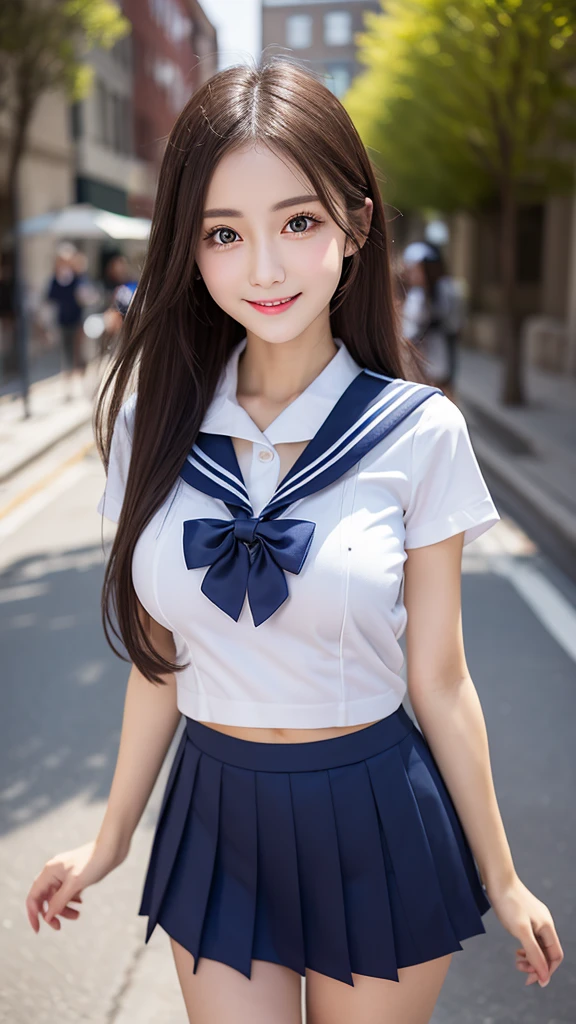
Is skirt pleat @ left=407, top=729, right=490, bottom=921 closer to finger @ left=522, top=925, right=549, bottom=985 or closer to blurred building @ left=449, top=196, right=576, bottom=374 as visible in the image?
finger @ left=522, top=925, right=549, bottom=985

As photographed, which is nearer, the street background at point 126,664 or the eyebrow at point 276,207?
the eyebrow at point 276,207

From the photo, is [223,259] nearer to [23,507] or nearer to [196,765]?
[196,765]

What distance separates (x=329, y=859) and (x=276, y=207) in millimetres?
948

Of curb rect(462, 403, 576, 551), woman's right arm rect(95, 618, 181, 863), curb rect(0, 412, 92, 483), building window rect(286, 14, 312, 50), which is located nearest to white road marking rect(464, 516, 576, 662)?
curb rect(462, 403, 576, 551)

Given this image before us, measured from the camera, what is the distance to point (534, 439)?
453 inches

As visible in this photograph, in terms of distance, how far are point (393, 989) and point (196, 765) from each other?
43 cm

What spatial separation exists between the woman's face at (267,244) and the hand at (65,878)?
0.89 m

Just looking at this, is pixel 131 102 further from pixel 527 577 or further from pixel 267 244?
pixel 267 244

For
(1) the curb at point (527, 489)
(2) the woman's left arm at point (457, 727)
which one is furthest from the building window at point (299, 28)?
(2) the woman's left arm at point (457, 727)

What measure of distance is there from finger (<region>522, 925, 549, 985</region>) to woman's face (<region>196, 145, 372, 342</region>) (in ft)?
3.16

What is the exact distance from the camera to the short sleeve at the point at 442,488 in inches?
64.0

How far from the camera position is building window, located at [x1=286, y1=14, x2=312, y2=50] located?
80250 mm

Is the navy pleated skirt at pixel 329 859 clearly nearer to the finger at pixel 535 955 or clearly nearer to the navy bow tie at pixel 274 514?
the finger at pixel 535 955

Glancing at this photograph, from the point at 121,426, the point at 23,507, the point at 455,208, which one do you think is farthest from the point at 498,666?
the point at 455,208
